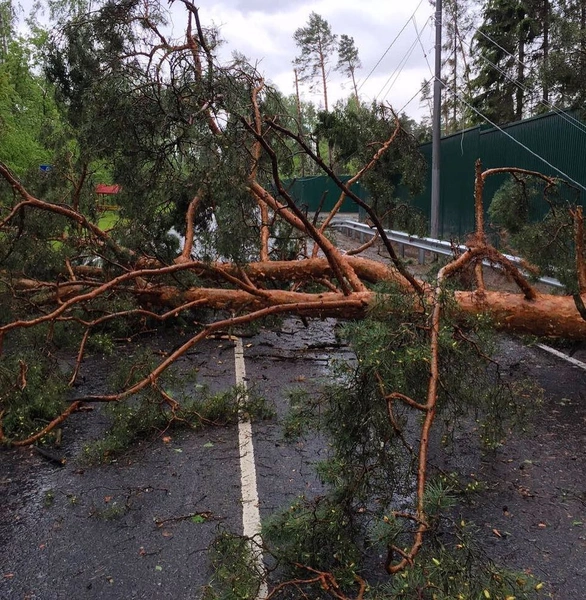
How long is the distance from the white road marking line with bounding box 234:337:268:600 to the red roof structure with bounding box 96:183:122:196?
434cm

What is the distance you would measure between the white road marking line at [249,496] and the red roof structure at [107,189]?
434cm

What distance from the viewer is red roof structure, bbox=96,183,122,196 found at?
27.9 ft

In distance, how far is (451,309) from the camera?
3.35m

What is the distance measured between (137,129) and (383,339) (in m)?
3.69

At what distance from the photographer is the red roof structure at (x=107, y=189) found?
8.51 m

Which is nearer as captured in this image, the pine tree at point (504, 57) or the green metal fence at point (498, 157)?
the green metal fence at point (498, 157)

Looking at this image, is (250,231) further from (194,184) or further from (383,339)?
(383,339)

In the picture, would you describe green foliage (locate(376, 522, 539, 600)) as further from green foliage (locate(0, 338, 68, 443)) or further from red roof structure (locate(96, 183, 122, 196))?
red roof structure (locate(96, 183, 122, 196))

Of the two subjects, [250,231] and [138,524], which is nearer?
[138,524]

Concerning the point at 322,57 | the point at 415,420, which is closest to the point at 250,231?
the point at 415,420

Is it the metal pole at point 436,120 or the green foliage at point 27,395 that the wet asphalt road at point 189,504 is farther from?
the metal pole at point 436,120

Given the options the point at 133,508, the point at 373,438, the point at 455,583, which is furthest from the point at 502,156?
the point at 455,583

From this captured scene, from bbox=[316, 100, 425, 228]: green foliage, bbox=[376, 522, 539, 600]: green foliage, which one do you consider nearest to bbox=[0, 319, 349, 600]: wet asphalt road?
bbox=[376, 522, 539, 600]: green foliage

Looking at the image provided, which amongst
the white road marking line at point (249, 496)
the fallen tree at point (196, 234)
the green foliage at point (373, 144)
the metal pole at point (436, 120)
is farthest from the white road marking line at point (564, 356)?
the metal pole at point (436, 120)
